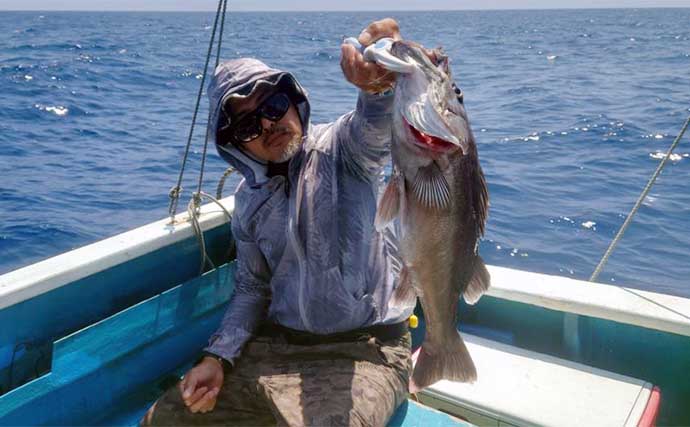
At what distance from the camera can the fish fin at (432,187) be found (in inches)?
84.5

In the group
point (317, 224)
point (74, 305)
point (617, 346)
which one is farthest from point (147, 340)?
point (617, 346)

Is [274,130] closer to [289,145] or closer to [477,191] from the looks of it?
[289,145]

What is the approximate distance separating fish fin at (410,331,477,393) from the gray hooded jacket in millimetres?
323

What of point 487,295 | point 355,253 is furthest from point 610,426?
point 355,253

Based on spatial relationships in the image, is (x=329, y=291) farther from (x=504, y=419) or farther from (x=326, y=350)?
(x=504, y=419)

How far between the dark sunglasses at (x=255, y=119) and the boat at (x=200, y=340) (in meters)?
0.94

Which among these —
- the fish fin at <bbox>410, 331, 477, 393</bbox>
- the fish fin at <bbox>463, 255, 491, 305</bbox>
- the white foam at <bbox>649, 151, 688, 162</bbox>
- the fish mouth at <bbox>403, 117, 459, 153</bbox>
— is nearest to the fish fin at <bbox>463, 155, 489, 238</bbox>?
the fish mouth at <bbox>403, 117, 459, 153</bbox>

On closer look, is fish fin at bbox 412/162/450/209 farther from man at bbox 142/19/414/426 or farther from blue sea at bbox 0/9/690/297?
blue sea at bbox 0/9/690/297

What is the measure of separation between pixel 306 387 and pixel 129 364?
1.28 meters

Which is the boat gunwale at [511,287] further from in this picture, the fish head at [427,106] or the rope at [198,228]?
the fish head at [427,106]

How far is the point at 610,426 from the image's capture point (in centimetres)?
291

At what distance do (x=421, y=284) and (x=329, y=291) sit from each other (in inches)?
26.3

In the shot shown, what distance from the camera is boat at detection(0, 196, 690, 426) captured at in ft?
10.2

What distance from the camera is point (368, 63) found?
223cm
